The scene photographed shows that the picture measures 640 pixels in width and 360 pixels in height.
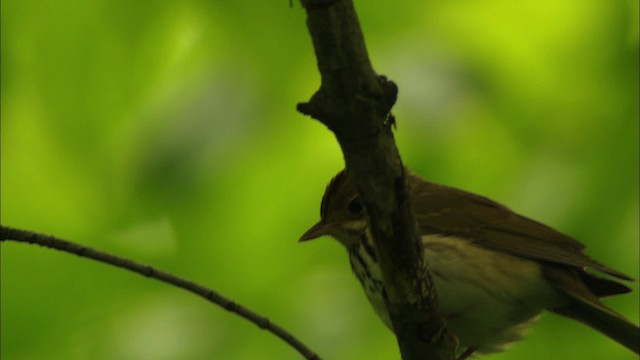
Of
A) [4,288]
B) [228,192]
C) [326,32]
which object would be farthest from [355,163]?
[4,288]

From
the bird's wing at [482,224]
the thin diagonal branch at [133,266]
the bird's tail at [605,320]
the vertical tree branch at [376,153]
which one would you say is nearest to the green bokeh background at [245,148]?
the bird's wing at [482,224]

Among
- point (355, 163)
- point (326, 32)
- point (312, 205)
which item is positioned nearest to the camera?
point (326, 32)

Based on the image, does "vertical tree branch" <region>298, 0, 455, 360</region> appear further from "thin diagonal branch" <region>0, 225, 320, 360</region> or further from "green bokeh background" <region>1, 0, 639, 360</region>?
"green bokeh background" <region>1, 0, 639, 360</region>

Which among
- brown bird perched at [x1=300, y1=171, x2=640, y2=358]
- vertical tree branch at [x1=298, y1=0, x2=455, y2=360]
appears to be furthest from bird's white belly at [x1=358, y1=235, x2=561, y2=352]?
vertical tree branch at [x1=298, y1=0, x2=455, y2=360]

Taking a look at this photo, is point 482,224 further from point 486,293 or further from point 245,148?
point 245,148

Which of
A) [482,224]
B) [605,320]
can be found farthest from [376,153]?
[482,224]

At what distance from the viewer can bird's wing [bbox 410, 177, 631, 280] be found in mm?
3889

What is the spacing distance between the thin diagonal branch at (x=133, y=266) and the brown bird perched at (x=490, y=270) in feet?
2.45

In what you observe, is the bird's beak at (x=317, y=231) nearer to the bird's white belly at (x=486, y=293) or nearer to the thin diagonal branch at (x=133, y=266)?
the bird's white belly at (x=486, y=293)

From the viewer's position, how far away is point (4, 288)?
3.87 metres

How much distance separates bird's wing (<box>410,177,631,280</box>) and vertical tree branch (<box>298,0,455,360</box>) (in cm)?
102

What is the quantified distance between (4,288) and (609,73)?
7.24 feet

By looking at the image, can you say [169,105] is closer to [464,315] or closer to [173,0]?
[173,0]

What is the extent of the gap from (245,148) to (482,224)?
95cm
